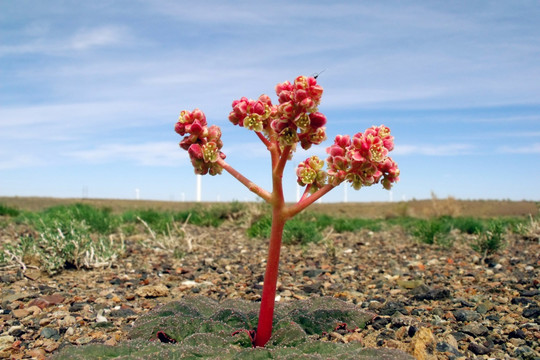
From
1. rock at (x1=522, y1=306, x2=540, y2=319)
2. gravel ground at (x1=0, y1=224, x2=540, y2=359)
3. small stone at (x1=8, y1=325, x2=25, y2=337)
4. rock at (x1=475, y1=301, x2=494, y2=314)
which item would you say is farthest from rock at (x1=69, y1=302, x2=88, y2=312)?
rock at (x1=522, y1=306, x2=540, y2=319)

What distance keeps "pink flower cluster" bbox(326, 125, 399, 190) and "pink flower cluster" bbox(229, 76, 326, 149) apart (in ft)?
0.61

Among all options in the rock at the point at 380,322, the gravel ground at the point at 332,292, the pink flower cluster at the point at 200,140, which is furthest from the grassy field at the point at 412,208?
the pink flower cluster at the point at 200,140

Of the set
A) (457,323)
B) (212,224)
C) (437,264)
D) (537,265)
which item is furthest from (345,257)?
(212,224)

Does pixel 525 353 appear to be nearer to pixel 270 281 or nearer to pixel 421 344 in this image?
pixel 421 344

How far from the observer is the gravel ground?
4934 millimetres

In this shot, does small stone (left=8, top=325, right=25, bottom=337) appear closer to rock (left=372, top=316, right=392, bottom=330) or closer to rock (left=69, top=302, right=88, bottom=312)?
rock (left=69, top=302, right=88, bottom=312)

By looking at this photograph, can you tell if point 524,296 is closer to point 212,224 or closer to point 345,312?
point 345,312

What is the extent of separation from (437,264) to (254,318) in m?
5.43

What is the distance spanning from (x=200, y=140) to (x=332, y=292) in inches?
138

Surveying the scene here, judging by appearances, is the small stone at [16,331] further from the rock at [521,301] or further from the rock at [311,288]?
the rock at [521,301]

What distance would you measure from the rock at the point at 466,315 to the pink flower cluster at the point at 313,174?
99.3 inches

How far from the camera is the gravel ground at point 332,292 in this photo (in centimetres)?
493

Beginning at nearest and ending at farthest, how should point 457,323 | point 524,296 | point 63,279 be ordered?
point 457,323 < point 524,296 < point 63,279

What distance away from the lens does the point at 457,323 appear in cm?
541
